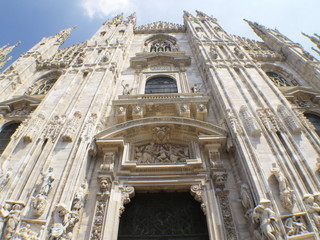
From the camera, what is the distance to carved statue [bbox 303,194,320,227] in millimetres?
4913

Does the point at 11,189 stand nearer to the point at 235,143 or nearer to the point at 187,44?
the point at 235,143

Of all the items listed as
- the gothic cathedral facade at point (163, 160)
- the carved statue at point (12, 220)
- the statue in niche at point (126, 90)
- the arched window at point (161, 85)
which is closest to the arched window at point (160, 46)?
the arched window at point (161, 85)

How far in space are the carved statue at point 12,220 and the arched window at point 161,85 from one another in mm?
8389

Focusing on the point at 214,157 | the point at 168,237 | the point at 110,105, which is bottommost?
the point at 168,237

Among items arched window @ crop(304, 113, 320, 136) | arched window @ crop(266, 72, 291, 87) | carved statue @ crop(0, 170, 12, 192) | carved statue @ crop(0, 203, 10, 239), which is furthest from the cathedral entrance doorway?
arched window @ crop(266, 72, 291, 87)

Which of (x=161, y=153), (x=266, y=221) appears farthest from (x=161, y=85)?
(x=266, y=221)

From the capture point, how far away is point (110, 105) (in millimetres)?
10406

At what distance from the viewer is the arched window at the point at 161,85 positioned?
1252 cm

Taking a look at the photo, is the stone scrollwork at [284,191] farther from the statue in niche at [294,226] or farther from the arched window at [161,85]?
the arched window at [161,85]

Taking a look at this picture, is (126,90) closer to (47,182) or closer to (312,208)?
(47,182)

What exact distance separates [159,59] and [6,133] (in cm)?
1009

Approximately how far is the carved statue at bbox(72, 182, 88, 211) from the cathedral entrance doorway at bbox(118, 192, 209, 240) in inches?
55.7

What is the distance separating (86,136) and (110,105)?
10.2 ft

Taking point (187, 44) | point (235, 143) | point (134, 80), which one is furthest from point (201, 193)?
point (187, 44)
